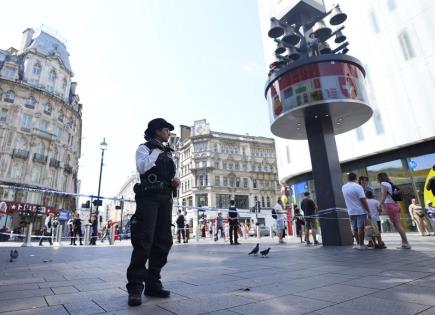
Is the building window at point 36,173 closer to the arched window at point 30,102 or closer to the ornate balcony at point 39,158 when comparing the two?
the ornate balcony at point 39,158

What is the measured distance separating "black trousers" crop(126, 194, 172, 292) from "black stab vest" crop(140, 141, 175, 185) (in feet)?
0.61

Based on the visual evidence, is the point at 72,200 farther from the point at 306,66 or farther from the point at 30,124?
the point at 306,66

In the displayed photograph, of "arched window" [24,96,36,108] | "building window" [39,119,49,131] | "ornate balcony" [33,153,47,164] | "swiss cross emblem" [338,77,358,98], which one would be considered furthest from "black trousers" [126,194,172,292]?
"arched window" [24,96,36,108]

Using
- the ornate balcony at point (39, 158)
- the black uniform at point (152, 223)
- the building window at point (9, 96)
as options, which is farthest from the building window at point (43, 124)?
the black uniform at point (152, 223)

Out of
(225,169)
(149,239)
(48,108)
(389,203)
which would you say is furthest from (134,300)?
(225,169)

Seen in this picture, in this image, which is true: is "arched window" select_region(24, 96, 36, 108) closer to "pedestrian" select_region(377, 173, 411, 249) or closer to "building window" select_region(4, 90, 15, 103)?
"building window" select_region(4, 90, 15, 103)

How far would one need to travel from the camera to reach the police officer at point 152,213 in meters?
2.78

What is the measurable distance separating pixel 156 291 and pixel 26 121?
134 feet

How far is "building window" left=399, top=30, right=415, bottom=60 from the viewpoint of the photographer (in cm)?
1570

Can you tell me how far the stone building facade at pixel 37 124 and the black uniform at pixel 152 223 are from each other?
114 ft

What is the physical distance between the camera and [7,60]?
3647cm

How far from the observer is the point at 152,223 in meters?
2.91

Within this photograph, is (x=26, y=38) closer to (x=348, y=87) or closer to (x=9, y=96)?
(x=9, y=96)

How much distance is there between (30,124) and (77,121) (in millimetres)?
8725
